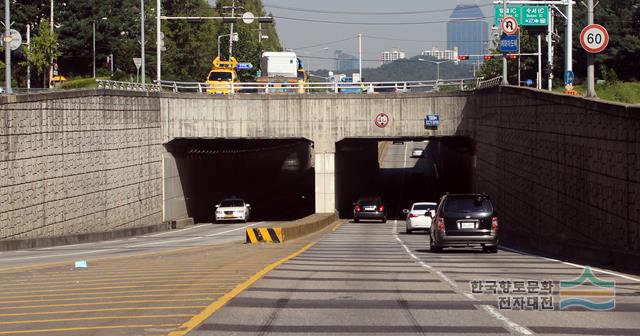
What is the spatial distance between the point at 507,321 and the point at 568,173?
61.4 feet

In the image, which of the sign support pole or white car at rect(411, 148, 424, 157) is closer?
the sign support pole

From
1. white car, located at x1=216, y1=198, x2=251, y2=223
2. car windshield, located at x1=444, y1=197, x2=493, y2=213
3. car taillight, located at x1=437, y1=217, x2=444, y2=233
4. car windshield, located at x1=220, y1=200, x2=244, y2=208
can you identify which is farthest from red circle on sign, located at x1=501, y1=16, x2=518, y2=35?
car taillight, located at x1=437, y1=217, x2=444, y2=233

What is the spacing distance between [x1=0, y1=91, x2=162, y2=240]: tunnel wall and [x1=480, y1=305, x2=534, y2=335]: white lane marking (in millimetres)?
25589

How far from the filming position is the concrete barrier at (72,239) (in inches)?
1359

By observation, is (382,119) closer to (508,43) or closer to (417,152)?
(508,43)

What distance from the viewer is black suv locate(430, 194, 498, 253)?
26.9 metres

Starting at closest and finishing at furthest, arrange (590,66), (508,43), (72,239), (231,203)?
1. (590,66)
2. (72,239)
3. (508,43)
4. (231,203)

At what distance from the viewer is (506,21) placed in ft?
169

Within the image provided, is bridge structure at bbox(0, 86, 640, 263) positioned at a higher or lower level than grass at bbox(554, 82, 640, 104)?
lower

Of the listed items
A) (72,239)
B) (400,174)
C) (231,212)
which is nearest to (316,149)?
(231,212)

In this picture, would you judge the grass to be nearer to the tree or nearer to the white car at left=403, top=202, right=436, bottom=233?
the white car at left=403, top=202, right=436, bottom=233

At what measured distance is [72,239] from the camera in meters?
39.6

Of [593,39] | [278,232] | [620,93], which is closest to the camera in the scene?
[593,39]

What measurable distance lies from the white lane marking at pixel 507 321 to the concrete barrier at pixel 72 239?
24.4 m
